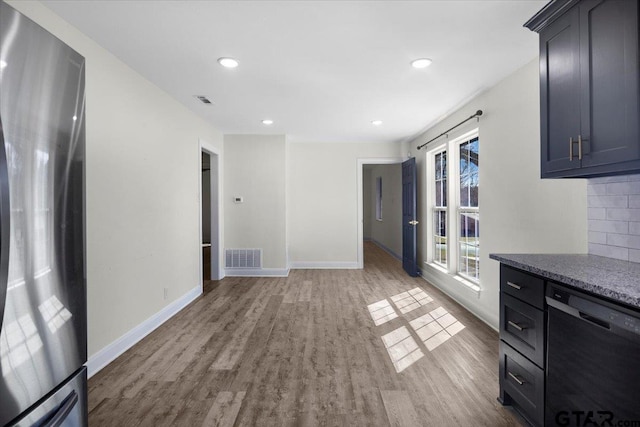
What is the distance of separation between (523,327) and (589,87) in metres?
1.30

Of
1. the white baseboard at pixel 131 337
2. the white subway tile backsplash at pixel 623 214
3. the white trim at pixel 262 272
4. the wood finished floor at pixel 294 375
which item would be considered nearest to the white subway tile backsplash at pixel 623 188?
the white subway tile backsplash at pixel 623 214

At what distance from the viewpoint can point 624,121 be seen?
4.92ft

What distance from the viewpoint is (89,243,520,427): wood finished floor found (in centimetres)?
192

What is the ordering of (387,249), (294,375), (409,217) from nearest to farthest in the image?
1. (294,375)
2. (409,217)
3. (387,249)

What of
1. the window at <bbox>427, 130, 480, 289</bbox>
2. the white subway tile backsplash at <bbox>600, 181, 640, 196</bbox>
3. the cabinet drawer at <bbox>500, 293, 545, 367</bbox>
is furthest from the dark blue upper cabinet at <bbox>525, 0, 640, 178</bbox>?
the window at <bbox>427, 130, 480, 289</bbox>

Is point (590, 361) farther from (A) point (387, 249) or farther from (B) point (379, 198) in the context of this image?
(B) point (379, 198)

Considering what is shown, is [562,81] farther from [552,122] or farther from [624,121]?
[624,121]

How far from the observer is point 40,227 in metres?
0.85

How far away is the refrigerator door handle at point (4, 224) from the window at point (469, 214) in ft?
13.0

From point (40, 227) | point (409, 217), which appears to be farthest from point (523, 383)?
point (409, 217)

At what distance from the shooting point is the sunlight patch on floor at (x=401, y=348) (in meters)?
2.55

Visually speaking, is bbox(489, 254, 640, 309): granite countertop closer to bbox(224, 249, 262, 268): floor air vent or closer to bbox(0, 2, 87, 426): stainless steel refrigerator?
bbox(0, 2, 87, 426): stainless steel refrigerator

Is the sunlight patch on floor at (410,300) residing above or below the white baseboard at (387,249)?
below

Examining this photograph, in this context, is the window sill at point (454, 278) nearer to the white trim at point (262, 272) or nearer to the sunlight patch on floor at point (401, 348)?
the sunlight patch on floor at point (401, 348)
